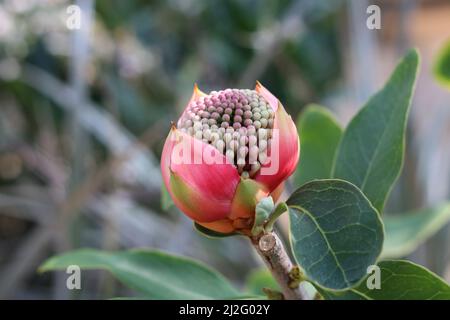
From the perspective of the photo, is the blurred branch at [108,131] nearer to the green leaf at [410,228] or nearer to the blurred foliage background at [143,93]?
the blurred foliage background at [143,93]

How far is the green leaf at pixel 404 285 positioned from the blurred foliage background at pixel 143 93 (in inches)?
41.1

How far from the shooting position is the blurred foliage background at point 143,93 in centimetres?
161

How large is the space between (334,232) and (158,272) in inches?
11.0

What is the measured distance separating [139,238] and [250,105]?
1460 mm

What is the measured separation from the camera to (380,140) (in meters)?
0.57

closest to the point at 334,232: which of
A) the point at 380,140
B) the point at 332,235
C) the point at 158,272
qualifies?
the point at 332,235

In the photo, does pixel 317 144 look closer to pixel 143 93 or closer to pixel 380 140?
pixel 380 140

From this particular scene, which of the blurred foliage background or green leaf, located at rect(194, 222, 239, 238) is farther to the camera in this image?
the blurred foliage background

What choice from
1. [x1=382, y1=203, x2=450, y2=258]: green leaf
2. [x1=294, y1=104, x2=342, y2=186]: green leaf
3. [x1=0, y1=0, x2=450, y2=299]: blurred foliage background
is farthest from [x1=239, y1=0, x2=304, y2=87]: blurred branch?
[x1=294, y1=104, x2=342, y2=186]: green leaf

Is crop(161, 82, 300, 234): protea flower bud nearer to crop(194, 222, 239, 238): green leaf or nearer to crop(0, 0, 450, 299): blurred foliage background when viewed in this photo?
crop(194, 222, 239, 238): green leaf

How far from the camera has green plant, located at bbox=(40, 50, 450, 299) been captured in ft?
1.36

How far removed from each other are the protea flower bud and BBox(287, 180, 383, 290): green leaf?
0.03 metres

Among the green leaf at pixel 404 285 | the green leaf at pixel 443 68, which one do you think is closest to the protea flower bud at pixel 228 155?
the green leaf at pixel 404 285
